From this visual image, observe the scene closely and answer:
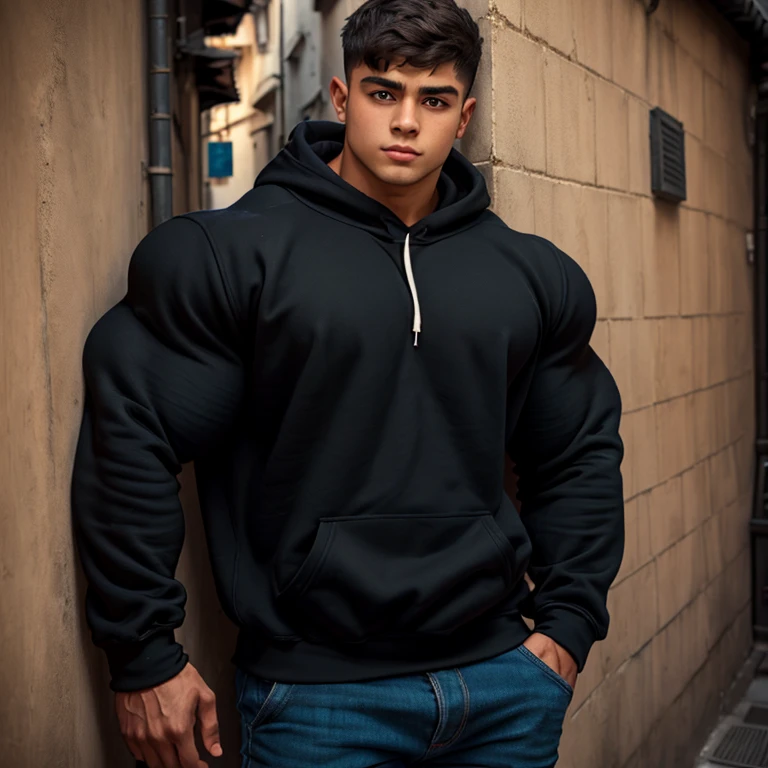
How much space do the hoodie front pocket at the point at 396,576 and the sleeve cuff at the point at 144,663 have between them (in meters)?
0.20

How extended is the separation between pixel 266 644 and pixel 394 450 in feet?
1.29

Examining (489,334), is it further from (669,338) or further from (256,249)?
(669,338)

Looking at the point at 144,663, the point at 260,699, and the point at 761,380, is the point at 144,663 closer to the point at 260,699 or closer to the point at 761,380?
the point at 260,699

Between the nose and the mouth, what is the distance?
3 cm

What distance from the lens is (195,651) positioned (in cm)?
201

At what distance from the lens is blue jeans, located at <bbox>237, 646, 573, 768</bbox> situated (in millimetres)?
1589

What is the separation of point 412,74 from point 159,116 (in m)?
1.30

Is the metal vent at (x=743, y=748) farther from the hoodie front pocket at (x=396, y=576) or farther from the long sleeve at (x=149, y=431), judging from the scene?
the long sleeve at (x=149, y=431)

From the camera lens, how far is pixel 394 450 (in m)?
1.65

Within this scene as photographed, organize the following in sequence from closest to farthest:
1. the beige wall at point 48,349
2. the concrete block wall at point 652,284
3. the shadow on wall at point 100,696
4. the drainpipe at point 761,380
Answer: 1. the beige wall at point 48,349
2. the shadow on wall at point 100,696
3. the concrete block wall at point 652,284
4. the drainpipe at point 761,380

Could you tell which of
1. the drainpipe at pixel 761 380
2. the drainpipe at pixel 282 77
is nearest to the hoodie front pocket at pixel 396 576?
the drainpipe at pixel 761 380

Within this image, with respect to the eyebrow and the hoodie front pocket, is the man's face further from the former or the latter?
the hoodie front pocket

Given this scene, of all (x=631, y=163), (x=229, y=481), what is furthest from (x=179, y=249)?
(x=631, y=163)

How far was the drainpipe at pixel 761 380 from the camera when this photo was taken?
4.97 metres
